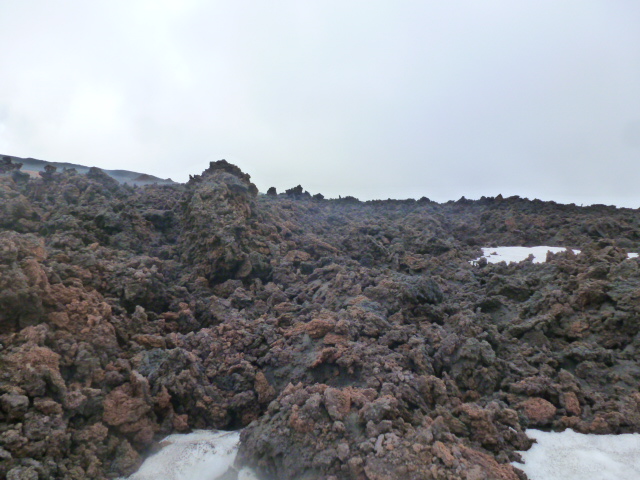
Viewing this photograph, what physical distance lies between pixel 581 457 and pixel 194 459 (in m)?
A: 4.06

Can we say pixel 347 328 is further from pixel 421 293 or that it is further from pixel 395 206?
pixel 395 206

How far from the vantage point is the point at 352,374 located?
506 cm

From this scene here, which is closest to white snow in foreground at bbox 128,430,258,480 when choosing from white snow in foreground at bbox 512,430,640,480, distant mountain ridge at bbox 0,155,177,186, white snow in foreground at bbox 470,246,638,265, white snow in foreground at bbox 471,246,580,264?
white snow in foreground at bbox 512,430,640,480

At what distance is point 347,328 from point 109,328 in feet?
10.9

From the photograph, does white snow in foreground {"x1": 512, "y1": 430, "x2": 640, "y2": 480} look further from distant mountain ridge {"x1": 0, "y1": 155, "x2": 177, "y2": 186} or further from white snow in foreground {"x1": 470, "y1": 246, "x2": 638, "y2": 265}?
distant mountain ridge {"x1": 0, "y1": 155, "x2": 177, "y2": 186}

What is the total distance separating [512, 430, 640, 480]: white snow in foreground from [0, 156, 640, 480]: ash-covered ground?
132 millimetres

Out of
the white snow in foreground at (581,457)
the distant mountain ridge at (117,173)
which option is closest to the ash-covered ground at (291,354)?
the white snow in foreground at (581,457)

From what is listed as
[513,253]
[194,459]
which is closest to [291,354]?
[194,459]

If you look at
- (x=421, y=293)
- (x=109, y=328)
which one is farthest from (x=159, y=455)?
(x=421, y=293)

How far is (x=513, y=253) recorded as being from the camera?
12.6 metres

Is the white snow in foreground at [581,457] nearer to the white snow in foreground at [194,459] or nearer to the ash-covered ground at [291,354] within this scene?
the ash-covered ground at [291,354]

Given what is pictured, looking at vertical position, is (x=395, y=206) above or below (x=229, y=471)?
above

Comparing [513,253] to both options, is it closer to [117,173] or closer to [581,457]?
[581,457]

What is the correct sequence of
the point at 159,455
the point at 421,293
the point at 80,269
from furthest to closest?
1. the point at 421,293
2. the point at 80,269
3. the point at 159,455
